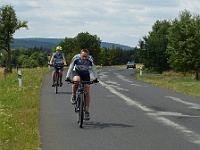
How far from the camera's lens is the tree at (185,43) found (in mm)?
35844

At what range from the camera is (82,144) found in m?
7.04

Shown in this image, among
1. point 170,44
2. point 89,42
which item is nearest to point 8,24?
point 170,44

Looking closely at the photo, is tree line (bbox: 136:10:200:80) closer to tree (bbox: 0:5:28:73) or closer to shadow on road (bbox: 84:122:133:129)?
tree (bbox: 0:5:28:73)

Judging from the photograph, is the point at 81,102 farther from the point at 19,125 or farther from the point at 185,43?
the point at 185,43

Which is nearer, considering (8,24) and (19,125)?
(19,125)

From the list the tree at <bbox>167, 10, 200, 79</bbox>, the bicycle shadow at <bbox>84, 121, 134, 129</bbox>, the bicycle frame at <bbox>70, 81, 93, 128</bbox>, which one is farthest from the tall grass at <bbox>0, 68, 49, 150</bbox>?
the tree at <bbox>167, 10, 200, 79</bbox>

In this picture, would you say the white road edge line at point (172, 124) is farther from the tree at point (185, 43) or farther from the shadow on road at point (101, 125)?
the tree at point (185, 43)

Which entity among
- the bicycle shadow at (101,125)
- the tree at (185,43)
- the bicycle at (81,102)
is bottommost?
the bicycle shadow at (101,125)

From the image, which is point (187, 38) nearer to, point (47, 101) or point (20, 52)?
point (47, 101)

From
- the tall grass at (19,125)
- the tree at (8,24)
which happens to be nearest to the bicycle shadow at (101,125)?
the tall grass at (19,125)

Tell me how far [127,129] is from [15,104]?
200 inches

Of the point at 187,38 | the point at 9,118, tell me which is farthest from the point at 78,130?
the point at 187,38

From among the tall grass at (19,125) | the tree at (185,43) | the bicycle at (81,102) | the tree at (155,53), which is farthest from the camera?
the tree at (155,53)

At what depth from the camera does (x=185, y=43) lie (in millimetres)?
36250
